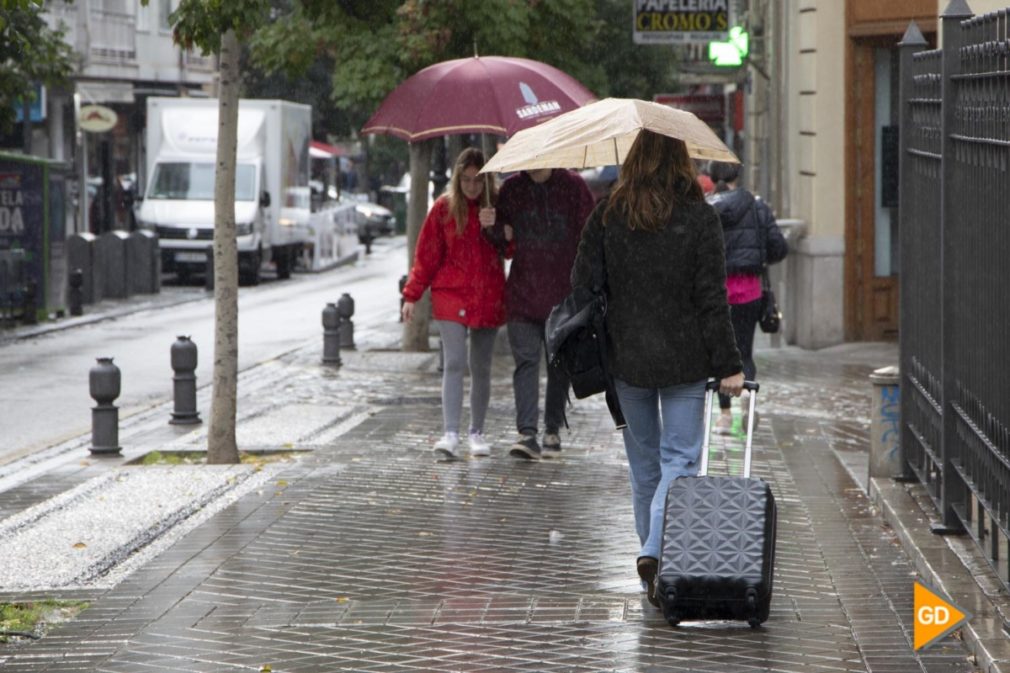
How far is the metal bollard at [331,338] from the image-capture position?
18.2m

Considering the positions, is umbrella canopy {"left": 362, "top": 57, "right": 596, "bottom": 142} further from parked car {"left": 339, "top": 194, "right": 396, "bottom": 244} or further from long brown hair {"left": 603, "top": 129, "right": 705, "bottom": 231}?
parked car {"left": 339, "top": 194, "right": 396, "bottom": 244}

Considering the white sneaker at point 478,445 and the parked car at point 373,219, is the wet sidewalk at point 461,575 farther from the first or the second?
the parked car at point 373,219

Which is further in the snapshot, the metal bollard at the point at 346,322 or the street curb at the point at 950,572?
the metal bollard at the point at 346,322

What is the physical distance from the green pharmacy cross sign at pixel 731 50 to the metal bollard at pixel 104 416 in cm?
1252

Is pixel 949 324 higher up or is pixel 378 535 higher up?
pixel 949 324

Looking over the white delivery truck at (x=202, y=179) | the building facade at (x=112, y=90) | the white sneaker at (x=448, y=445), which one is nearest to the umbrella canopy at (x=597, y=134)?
the white sneaker at (x=448, y=445)

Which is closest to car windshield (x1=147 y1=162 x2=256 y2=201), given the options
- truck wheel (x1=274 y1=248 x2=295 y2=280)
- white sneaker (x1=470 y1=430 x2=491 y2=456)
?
truck wheel (x1=274 y1=248 x2=295 y2=280)

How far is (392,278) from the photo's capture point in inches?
1501

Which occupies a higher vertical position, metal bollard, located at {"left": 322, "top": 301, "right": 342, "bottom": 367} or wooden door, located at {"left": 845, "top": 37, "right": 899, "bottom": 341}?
wooden door, located at {"left": 845, "top": 37, "right": 899, "bottom": 341}

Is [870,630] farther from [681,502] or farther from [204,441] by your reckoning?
[204,441]

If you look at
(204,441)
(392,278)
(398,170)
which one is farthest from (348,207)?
(204,441)

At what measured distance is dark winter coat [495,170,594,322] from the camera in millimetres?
10516

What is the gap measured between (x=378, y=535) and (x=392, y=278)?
2983 cm

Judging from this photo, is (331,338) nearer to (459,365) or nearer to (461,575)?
(459,365)
